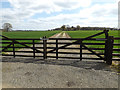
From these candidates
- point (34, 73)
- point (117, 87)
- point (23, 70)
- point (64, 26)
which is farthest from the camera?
point (64, 26)

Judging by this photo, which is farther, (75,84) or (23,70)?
(23,70)

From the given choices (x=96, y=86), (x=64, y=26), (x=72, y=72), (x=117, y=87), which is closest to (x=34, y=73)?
(x=72, y=72)

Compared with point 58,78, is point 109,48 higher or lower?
higher

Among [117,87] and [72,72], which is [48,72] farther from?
[117,87]

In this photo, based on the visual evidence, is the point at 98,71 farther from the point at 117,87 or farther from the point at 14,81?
the point at 14,81

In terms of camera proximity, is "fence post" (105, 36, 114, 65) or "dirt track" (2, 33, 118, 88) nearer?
"dirt track" (2, 33, 118, 88)

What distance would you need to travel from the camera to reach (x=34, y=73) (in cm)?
529

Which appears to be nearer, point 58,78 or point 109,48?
point 58,78

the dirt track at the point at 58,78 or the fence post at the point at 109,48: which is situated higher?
the fence post at the point at 109,48

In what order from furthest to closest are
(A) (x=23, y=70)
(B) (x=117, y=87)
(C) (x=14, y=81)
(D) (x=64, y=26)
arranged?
1. (D) (x=64, y=26)
2. (A) (x=23, y=70)
3. (C) (x=14, y=81)
4. (B) (x=117, y=87)

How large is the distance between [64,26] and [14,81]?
190453mm

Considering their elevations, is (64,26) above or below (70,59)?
above

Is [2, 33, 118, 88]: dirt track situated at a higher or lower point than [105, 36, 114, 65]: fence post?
lower

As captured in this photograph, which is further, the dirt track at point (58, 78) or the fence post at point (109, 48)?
the fence post at point (109, 48)
